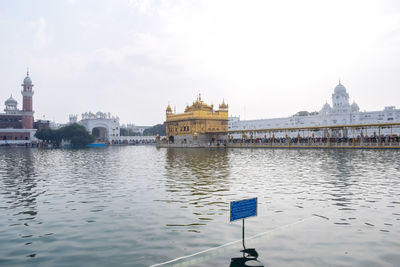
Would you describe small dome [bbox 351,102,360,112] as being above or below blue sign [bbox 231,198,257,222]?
above

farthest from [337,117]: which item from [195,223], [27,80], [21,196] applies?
[195,223]

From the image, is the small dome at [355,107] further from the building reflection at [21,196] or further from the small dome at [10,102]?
the building reflection at [21,196]

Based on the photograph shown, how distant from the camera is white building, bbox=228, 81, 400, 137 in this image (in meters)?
112

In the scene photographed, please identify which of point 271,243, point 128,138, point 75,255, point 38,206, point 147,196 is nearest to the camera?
point 75,255

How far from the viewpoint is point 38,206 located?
1226 cm

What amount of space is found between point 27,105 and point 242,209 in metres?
113

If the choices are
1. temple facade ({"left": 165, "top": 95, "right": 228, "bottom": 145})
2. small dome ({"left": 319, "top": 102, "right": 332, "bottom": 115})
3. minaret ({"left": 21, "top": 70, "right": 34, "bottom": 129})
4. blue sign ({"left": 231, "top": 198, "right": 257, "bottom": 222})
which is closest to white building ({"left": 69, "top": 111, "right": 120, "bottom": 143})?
minaret ({"left": 21, "top": 70, "right": 34, "bottom": 129})

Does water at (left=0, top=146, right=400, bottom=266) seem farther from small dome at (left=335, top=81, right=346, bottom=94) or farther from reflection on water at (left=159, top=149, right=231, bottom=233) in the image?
small dome at (left=335, top=81, right=346, bottom=94)

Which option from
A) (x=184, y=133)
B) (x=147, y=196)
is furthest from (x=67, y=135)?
(x=147, y=196)

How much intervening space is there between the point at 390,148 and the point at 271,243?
43830mm

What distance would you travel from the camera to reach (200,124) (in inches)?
2926

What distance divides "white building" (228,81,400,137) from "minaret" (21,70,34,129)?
80.6m

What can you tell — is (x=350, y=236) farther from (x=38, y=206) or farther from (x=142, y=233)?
(x=38, y=206)

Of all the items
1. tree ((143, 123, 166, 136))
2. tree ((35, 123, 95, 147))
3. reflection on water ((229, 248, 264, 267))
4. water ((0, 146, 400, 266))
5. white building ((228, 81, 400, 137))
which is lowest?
reflection on water ((229, 248, 264, 267))
